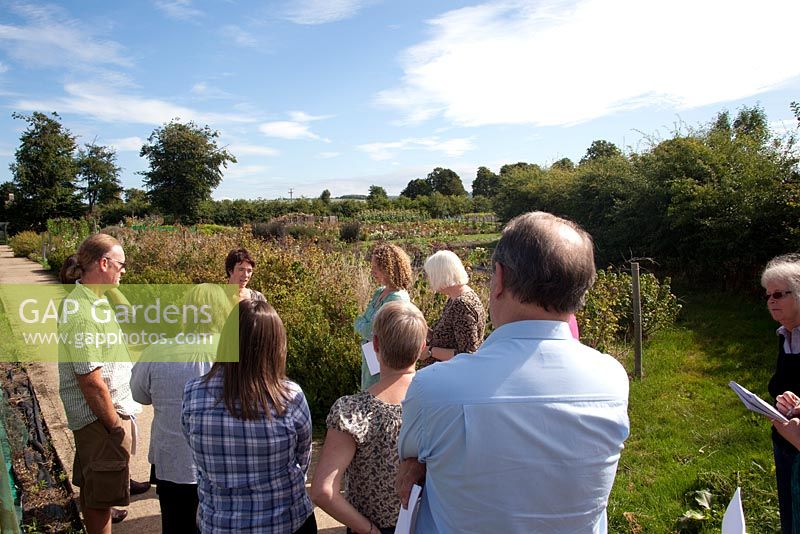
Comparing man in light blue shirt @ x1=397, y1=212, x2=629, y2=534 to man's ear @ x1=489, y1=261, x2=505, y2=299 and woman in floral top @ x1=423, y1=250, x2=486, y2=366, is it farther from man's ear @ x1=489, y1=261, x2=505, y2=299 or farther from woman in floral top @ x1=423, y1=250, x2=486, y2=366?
woman in floral top @ x1=423, y1=250, x2=486, y2=366

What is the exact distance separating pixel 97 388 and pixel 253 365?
47.4 inches

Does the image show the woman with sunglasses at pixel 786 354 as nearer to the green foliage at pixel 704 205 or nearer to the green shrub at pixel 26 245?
the green foliage at pixel 704 205

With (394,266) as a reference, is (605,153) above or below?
above

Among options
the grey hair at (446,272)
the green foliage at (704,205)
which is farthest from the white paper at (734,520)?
the green foliage at (704,205)

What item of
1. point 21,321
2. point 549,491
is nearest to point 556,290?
point 549,491

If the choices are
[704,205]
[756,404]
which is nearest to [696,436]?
[756,404]

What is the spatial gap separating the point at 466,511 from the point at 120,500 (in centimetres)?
240

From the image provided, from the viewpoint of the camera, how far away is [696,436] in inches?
180

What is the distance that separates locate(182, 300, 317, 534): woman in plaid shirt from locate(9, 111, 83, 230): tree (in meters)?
39.9

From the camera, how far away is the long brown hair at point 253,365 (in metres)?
2.00

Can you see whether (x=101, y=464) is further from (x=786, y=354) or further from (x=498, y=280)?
(x=786, y=354)

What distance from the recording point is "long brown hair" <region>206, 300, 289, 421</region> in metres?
2.00

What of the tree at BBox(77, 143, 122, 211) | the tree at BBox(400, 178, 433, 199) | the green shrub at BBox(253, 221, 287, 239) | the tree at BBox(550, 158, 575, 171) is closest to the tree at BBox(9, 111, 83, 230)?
the tree at BBox(77, 143, 122, 211)

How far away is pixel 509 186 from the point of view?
2255cm
